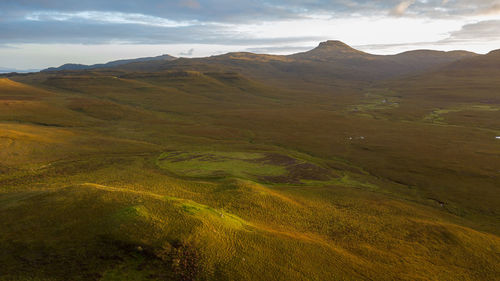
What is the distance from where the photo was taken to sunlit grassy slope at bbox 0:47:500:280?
19.8 meters

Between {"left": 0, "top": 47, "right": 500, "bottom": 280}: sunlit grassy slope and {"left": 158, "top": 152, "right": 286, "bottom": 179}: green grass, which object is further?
{"left": 158, "top": 152, "right": 286, "bottom": 179}: green grass

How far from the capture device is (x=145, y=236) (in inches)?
803

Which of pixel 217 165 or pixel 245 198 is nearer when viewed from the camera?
pixel 245 198

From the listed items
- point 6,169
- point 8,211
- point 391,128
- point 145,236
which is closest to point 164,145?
point 6,169

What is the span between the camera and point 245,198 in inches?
1468

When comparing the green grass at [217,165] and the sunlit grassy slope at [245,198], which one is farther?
the green grass at [217,165]

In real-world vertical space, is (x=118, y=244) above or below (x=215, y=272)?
above

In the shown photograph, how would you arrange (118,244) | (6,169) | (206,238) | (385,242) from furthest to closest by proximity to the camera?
(6,169), (385,242), (206,238), (118,244)

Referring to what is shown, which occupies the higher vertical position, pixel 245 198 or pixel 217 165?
pixel 245 198

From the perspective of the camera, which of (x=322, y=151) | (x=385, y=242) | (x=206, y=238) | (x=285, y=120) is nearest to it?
(x=206, y=238)

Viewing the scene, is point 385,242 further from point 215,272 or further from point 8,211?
point 8,211

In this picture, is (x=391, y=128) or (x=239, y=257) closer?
(x=239, y=257)

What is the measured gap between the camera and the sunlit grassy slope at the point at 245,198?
19781 mm

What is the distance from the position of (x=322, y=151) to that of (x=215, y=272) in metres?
60.6
